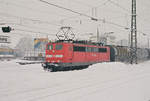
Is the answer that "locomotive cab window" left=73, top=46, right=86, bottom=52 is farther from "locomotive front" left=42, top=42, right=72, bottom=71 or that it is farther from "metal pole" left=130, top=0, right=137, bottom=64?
"metal pole" left=130, top=0, right=137, bottom=64

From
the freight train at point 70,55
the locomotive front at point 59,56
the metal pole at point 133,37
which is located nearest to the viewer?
the locomotive front at point 59,56

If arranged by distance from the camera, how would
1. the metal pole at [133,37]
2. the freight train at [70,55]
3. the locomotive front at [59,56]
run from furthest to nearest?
the metal pole at [133,37], the freight train at [70,55], the locomotive front at [59,56]

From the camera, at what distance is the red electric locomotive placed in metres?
14.5

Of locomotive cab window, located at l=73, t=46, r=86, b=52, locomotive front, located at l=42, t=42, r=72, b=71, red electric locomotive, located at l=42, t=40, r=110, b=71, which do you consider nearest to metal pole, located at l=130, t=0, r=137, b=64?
red electric locomotive, located at l=42, t=40, r=110, b=71

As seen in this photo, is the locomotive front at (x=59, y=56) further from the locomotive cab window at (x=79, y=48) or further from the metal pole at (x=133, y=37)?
the metal pole at (x=133, y=37)

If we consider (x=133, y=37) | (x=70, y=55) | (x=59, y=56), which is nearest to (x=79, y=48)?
(x=70, y=55)

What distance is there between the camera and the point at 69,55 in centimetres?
1466

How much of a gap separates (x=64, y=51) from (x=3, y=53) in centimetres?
4364

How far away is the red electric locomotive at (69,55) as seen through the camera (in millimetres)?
14461

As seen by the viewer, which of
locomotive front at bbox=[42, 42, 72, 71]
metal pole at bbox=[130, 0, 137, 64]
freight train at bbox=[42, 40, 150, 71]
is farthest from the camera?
metal pole at bbox=[130, 0, 137, 64]

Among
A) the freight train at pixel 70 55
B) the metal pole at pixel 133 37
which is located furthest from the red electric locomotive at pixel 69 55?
the metal pole at pixel 133 37

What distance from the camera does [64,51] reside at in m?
14.4

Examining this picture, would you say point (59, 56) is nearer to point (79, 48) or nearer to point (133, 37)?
point (79, 48)

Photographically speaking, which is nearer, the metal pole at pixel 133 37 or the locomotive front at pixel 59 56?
the locomotive front at pixel 59 56
